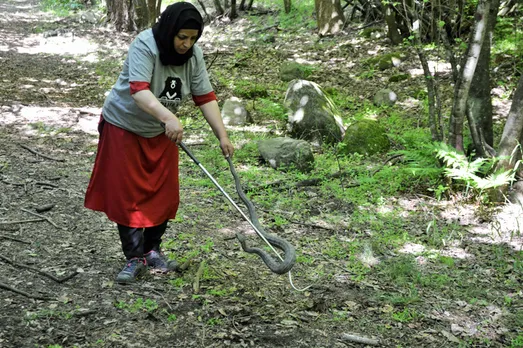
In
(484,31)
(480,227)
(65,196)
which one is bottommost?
(480,227)

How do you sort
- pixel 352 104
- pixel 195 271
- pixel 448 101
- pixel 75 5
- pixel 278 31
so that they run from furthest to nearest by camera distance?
pixel 75 5
pixel 278 31
pixel 352 104
pixel 448 101
pixel 195 271

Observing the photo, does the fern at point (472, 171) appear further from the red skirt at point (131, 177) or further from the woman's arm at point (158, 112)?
the woman's arm at point (158, 112)

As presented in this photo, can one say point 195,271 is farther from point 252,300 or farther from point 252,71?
point 252,71

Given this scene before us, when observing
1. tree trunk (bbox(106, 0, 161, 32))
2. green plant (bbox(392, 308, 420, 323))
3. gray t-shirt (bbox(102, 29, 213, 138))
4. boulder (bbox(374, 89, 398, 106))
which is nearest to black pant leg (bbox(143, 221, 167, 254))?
gray t-shirt (bbox(102, 29, 213, 138))

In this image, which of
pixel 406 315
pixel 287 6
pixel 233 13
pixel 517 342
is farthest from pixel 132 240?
pixel 233 13

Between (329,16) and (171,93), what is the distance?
34.1 feet

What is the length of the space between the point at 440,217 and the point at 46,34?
12.9 m

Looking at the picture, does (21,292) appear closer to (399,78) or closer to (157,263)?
(157,263)

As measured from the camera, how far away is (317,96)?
7.87 metres

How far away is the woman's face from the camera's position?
3242 millimetres

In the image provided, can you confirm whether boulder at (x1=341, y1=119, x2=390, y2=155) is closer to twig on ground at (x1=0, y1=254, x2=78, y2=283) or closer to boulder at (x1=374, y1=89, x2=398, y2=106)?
boulder at (x1=374, y1=89, x2=398, y2=106)

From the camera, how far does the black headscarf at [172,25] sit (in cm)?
320

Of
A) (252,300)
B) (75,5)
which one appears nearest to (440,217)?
(252,300)

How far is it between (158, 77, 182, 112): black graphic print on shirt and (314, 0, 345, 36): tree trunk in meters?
10.2
